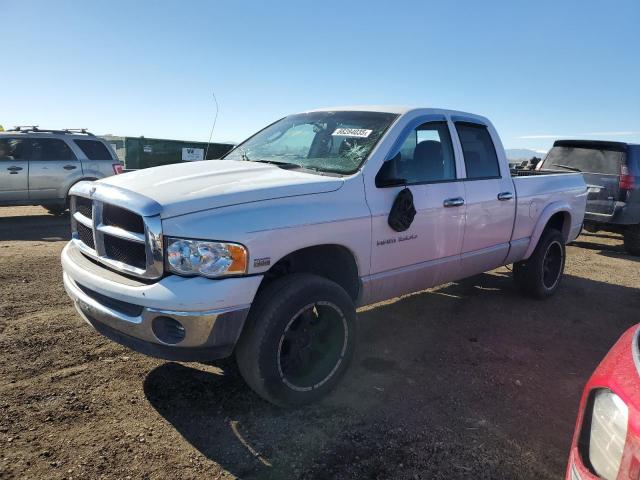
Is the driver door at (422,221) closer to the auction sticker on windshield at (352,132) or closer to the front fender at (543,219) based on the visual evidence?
the auction sticker on windshield at (352,132)

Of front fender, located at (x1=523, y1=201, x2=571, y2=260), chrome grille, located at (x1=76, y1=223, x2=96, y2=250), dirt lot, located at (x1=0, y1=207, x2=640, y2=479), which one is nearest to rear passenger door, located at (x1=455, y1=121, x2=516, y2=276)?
front fender, located at (x1=523, y1=201, x2=571, y2=260)

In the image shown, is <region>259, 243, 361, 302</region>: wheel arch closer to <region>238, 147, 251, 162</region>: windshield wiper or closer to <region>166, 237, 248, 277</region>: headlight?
<region>166, 237, 248, 277</region>: headlight

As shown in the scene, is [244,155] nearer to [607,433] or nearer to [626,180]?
[607,433]

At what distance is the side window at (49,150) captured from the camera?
1047 centimetres

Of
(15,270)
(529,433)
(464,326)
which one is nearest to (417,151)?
(464,326)

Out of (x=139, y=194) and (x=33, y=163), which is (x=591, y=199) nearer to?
(x=139, y=194)

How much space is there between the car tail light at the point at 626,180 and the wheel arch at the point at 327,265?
24.0 ft

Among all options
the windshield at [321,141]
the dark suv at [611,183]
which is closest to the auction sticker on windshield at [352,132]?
the windshield at [321,141]

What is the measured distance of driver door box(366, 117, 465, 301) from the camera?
350 centimetres

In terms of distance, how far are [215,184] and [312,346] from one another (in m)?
1.21

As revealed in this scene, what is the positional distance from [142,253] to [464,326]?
3.22 m

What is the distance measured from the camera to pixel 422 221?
3.77m

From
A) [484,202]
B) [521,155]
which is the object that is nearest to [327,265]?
[484,202]

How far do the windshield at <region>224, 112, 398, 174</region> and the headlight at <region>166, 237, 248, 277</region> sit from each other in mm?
1202
